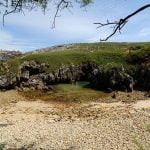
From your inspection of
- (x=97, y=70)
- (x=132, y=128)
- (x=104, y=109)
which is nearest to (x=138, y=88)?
(x=97, y=70)

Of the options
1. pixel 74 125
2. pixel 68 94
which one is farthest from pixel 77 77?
pixel 74 125

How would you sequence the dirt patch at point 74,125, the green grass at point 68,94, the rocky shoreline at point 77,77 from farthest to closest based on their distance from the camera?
the rocky shoreline at point 77,77 → the green grass at point 68,94 → the dirt patch at point 74,125

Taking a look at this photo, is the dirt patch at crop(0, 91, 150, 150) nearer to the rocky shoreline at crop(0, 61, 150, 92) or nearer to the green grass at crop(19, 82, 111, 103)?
the green grass at crop(19, 82, 111, 103)

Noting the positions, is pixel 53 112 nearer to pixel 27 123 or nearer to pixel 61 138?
pixel 27 123

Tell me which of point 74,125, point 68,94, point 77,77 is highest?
point 77,77

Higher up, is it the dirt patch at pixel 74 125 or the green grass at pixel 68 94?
the dirt patch at pixel 74 125

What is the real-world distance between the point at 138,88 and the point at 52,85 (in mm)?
12715

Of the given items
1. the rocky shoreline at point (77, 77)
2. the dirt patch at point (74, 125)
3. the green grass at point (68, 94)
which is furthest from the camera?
the rocky shoreline at point (77, 77)

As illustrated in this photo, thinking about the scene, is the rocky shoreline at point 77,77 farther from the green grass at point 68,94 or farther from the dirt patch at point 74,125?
the dirt patch at point 74,125

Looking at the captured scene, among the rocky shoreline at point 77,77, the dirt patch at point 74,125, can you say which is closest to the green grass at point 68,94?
the rocky shoreline at point 77,77

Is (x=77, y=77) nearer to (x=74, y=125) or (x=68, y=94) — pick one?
(x=68, y=94)

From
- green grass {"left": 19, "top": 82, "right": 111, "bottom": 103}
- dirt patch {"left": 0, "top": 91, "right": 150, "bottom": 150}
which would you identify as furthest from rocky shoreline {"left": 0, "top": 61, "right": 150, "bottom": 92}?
dirt patch {"left": 0, "top": 91, "right": 150, "bottom": 150}

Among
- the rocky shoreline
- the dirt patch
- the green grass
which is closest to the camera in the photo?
the dirt patch

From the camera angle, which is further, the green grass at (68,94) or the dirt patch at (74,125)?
the green grass at (68,94)
